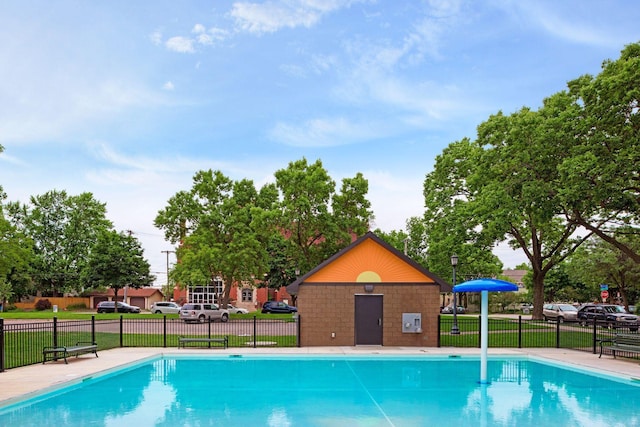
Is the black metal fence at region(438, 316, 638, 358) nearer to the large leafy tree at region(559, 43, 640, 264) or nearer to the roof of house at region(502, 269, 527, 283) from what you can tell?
the large leafy tree at region(559, 43, 640, 264)

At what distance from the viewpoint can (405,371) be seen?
58.9ft

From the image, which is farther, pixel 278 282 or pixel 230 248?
pixel 278 282

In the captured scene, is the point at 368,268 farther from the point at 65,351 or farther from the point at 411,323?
the point at 65,351

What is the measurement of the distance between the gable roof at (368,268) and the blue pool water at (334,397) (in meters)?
4.32

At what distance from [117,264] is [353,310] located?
40653mm

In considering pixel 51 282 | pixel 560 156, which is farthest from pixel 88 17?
pixel 51 282

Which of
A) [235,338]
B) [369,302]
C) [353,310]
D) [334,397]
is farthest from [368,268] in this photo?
[334,397]

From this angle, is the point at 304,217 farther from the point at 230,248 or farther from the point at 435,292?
the point at 435,292

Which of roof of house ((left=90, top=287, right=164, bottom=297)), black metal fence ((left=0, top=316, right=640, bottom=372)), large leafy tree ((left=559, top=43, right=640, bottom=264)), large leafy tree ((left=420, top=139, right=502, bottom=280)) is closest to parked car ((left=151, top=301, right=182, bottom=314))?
roof of house ((left=90, top=287, right=164, bottom=297))

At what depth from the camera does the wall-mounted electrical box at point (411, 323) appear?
22766 millimetres

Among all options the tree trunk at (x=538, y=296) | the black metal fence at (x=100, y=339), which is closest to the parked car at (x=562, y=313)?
the tree trunk at (x=538, y=296)

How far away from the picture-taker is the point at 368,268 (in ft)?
75.9

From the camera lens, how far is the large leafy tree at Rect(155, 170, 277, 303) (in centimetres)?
4266

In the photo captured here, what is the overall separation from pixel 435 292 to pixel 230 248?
23.7m
